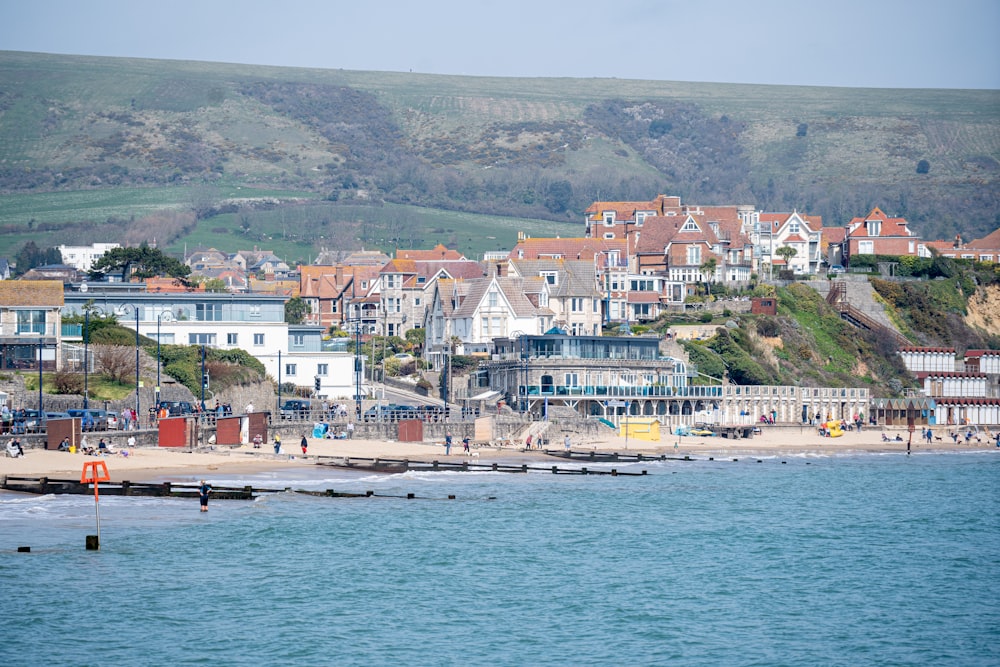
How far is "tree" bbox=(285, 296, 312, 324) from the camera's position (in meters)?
132

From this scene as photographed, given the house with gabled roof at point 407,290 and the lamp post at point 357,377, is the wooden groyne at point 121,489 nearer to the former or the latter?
the lamp post at point 357,377

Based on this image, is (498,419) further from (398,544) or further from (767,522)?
(398,544)

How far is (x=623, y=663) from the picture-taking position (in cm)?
3597

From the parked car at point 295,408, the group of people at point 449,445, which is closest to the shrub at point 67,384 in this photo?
the parked car at point 295,408

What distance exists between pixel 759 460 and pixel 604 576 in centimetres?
4296

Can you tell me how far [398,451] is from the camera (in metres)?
79.2

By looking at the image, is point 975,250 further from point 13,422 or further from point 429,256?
point 13,422

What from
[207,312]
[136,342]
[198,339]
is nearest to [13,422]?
[136,342]

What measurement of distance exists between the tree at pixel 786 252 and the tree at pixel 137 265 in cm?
5785

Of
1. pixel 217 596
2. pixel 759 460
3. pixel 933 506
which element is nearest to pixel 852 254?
pixel 759 460

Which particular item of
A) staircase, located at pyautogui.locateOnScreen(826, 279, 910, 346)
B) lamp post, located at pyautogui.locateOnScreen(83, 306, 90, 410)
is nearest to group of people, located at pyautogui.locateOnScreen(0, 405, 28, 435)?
lamp post, located at pyautogui.locateOnScreen(83, 306, 90, 410)

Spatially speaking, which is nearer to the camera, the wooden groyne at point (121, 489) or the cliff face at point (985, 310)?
the wooden groyne at point (121, 489)

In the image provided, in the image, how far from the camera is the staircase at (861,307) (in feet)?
425

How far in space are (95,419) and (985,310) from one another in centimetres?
10098
